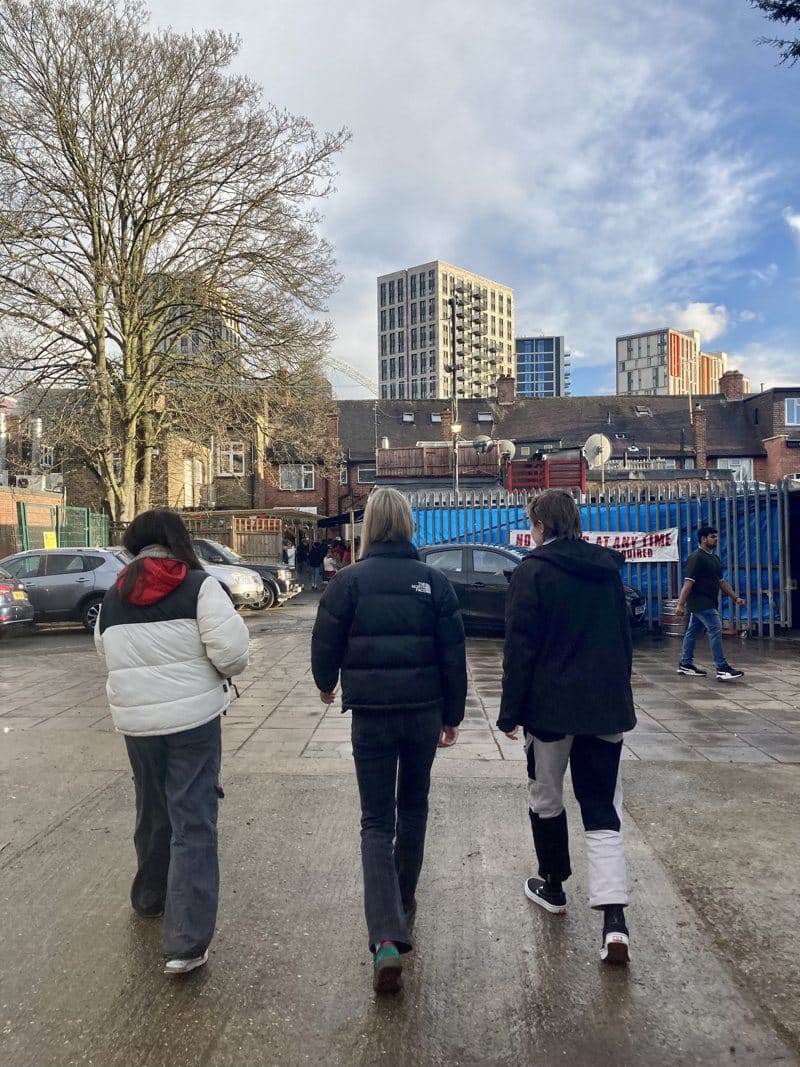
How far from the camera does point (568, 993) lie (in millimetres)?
2811

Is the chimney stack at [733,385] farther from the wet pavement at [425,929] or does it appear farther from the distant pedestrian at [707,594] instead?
the wet pavement at [425,929]

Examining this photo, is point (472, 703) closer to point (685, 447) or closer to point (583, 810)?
point (583, 810)

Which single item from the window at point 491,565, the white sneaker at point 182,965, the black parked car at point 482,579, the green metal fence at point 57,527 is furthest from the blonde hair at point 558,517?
the green metal fence at point 57,527

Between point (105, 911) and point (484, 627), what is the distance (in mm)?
9538

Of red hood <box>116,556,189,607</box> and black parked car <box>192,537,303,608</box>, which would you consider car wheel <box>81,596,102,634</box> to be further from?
red hood <box>116,556,189,607</box>

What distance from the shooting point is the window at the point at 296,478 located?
4275 cm

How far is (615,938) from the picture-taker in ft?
9.81

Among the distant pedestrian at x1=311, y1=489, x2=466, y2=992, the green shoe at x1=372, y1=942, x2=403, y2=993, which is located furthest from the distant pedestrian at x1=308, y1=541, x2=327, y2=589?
the green shoe at x1=372, y1=942, x2=403, y2=993

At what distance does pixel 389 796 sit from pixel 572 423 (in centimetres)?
4621

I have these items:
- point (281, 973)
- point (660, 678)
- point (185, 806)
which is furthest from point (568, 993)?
point (660, 678)

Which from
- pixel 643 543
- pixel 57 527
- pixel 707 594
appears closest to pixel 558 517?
pixel 707 594

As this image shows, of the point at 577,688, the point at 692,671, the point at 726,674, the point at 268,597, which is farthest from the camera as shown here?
the point at 268,597

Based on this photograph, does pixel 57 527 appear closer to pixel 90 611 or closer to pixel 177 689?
pixel 90 611

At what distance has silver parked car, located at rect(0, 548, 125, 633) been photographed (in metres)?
13.9
